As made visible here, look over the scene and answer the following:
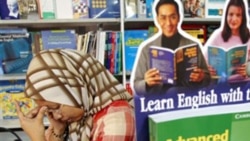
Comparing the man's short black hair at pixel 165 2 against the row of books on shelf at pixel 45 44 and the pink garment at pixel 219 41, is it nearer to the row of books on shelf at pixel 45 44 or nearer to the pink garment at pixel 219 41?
the pink garment at pixel 219 41

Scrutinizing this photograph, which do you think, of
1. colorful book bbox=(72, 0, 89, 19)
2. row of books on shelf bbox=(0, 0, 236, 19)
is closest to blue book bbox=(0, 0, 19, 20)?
row of books on shelf bbox=(0, 0, 236, 19)

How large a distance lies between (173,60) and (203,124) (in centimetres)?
11

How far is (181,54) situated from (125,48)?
169 centimetres

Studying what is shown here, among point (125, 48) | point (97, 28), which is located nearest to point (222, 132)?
point (125, 48)

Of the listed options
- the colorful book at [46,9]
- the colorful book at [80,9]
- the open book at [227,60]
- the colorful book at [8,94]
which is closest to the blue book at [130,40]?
the colorful book at [80,9]

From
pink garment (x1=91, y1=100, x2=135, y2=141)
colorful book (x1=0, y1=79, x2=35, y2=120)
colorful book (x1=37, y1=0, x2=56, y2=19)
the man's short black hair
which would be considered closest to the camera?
the man's short black hair

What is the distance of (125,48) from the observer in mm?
2162

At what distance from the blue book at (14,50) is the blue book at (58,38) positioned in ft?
0.38

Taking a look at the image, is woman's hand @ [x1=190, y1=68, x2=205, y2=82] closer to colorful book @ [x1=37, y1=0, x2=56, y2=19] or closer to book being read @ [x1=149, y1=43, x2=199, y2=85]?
book being read @ [x1=149, y1=43, x2=199, y2=85]

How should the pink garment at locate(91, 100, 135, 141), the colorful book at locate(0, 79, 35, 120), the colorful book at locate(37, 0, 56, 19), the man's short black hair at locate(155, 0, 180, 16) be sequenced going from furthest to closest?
the colorful book at locate(0, 79, 35, 120) → the colorful book at locate(37, 0, 56, 19) → the pink garment at locate(91, 100, 135, 141) → the man's short black hair at locate(155, 0, 180, 16)

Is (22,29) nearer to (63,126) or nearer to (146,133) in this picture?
(63,126)

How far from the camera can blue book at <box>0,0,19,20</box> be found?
208 centimetres

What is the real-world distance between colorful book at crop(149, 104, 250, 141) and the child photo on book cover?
52 millimetres

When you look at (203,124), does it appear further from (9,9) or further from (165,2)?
(9,9)
